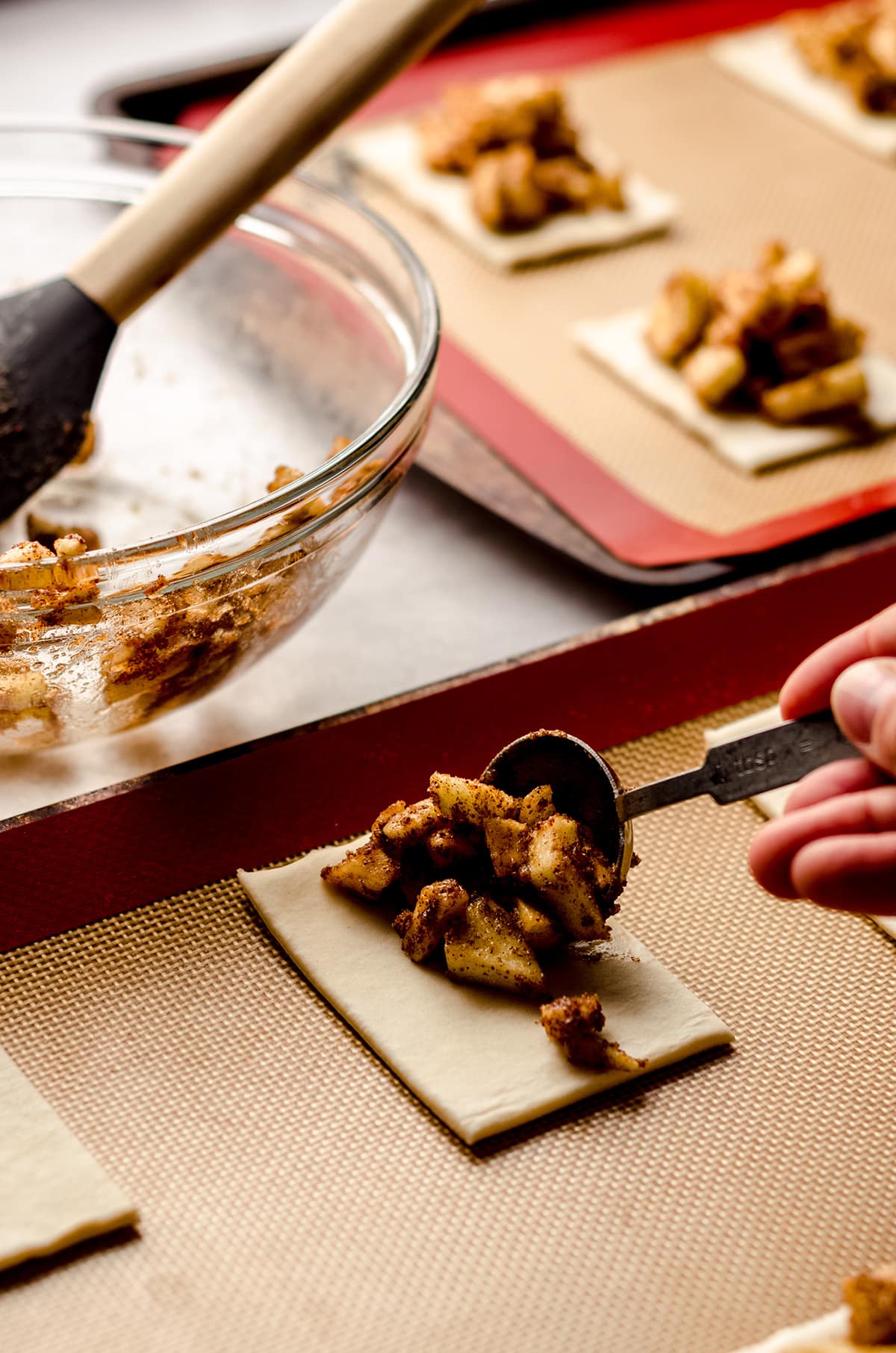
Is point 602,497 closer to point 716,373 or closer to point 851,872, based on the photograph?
point 716,373

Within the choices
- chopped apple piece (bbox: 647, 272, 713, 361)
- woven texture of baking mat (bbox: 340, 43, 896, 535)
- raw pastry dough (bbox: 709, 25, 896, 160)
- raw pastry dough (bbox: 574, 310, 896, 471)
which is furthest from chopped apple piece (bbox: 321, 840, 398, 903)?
raw pastry dough (bbox: 709, 25, 896, 160)

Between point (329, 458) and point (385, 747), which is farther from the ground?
point (329, 458)

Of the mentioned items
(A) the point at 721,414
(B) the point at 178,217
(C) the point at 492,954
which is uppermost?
(B) the point at 178,217

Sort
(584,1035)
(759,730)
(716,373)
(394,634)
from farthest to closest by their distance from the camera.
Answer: (716,373) → (394,634) → (759,730) → (584,1035)

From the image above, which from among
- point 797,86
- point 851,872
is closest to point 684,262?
point 797,86

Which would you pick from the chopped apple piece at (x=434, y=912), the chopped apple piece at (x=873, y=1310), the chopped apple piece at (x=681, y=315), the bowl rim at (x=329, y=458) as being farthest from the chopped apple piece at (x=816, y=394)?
the chopped apple piece at (x=873, y=1310)

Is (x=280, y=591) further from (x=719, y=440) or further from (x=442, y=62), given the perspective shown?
(x=442, y=62)

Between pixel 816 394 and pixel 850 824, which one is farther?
pixel 816 394

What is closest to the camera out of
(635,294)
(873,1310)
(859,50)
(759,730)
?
(873,1310)
